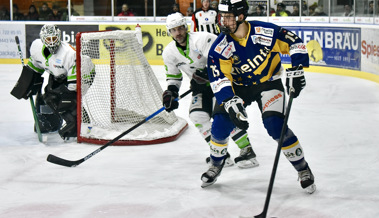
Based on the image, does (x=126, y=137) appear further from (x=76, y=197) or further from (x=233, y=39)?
(x=233, y=39)

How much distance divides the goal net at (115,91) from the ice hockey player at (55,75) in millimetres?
103

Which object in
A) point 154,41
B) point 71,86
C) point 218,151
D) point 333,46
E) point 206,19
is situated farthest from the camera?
point 154,41

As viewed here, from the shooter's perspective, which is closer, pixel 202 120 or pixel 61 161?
pixel 202 120

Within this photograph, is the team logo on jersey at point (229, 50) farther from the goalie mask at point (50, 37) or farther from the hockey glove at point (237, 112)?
the goalie mask at point (50, 37)

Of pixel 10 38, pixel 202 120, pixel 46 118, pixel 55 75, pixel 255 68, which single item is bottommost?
pixel 46 118

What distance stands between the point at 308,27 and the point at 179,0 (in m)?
2.82

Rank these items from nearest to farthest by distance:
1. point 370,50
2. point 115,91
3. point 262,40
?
1. point 262,40
2. point 115,91
3. point 370,50

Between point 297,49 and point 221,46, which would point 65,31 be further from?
point 297,49

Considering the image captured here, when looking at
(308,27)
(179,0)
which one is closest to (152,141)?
(308,27)

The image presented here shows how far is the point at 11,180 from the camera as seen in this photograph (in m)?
3.79

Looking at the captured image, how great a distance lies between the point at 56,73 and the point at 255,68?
216 cm

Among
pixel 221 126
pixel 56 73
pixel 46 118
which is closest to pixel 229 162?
pixel 221 126

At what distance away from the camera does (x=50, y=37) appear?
4.79 m

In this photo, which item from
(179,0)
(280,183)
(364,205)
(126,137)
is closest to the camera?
(364,205)
